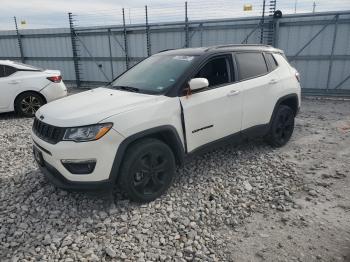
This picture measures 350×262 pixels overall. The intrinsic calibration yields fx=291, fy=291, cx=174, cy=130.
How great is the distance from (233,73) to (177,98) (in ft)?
3.78

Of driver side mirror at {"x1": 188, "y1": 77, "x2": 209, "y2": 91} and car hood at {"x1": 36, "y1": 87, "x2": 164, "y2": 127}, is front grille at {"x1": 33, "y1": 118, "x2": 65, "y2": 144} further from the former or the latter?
driver side mirror at {"x1": 188, "y1": 77, "x2": 209, "y2": 91}

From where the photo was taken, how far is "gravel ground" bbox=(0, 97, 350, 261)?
2764 mm

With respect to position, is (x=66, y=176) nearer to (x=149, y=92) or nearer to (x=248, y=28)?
(x=149, y=92)

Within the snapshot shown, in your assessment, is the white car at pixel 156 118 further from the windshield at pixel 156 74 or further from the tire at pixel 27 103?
the tire at pixel 27 103

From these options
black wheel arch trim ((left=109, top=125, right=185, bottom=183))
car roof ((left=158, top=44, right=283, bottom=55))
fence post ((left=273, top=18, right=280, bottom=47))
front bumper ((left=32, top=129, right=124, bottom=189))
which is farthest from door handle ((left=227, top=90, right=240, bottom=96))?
fence post ((left=273, top=18, right=280, bottom=47))

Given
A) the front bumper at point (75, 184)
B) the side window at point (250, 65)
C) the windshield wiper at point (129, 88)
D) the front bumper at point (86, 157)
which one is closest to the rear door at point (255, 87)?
the side window at point (250, 65)

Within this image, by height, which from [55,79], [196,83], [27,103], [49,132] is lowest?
[27,103]

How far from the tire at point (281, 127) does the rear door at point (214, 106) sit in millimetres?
1011

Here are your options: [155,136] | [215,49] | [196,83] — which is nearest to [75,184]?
[155,136]

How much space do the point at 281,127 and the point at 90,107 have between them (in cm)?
342

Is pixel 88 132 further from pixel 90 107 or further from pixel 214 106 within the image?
pixel 214 106

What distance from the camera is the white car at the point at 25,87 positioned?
7246 millimetres

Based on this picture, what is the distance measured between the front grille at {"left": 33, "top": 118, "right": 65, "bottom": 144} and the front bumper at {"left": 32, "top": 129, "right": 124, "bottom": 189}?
5 cm

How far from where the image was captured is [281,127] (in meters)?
5.15
